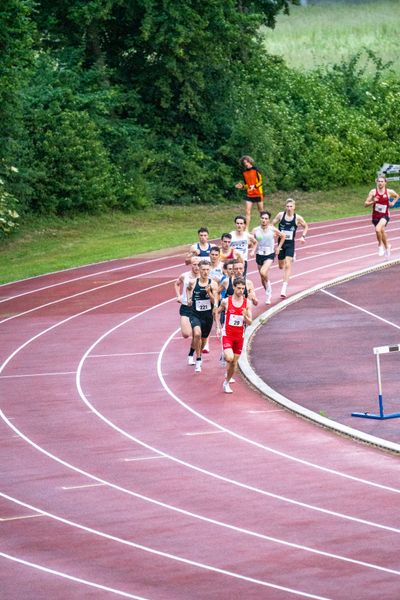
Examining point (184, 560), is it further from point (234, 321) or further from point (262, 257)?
point (262, 257)

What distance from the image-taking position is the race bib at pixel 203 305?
2067 centimetres

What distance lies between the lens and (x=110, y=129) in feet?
137

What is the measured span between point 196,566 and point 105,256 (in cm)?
2261

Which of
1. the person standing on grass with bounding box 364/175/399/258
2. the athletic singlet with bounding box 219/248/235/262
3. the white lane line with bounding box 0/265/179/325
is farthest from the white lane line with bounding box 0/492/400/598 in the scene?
the person standing on grass with bounding box 364/175/399/258

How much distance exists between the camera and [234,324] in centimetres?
1928

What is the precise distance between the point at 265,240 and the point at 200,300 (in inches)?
189

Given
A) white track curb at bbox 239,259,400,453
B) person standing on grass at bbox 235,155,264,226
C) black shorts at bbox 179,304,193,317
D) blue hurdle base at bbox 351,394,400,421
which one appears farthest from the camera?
person standing on grass at bbox 235,155,264,226

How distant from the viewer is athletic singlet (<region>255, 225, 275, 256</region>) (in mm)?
25141

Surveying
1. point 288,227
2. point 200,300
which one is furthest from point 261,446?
point 288,227

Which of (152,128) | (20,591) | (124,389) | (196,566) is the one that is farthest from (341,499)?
(152,128)

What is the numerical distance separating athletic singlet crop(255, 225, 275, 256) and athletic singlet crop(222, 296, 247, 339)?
5.85 meters

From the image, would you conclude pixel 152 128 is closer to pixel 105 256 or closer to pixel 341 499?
pixel 105 256

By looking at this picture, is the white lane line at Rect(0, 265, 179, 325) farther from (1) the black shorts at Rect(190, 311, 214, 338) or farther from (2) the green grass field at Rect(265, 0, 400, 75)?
(2) the green grass field at Rect(265, 0, 400, 75)

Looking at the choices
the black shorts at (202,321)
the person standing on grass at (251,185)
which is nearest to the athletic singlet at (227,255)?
the black shorts at (202,321)
